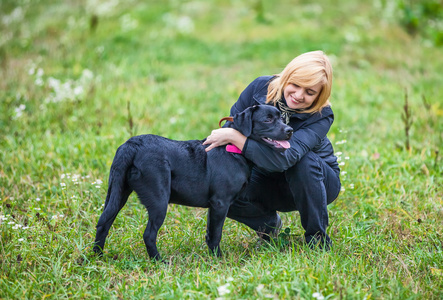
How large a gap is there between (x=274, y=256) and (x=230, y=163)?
2.51ft

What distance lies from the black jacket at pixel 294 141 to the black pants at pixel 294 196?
0.11 metres

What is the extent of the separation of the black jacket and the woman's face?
0.09m

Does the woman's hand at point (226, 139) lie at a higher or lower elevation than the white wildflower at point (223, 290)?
higher

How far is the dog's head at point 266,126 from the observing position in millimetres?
3023

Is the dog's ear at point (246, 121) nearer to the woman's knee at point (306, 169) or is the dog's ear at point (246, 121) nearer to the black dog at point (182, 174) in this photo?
the black dog at point (182, 174)

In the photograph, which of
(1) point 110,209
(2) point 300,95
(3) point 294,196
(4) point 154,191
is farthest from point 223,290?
(2) point 300,95

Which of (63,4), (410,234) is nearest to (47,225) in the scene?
(410,234)

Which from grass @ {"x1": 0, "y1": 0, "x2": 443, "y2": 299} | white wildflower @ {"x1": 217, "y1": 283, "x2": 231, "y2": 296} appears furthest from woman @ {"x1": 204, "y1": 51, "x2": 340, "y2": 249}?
white wildflower @ {"x1": 217, "y1": 283, "x2": 231, "y2": 296}

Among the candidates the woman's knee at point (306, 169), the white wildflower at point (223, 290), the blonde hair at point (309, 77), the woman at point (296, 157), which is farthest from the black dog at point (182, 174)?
the white wildflower at point (223, 290)

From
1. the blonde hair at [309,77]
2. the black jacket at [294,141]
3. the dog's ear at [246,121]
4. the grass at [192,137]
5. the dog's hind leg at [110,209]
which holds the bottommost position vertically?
the grass at [192,137]

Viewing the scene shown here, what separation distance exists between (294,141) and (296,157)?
0.46 feet

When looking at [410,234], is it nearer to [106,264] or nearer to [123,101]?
[106,264]

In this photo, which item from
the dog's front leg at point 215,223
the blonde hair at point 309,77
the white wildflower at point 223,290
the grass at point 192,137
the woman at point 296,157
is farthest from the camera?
the blonde hair at point 309,77

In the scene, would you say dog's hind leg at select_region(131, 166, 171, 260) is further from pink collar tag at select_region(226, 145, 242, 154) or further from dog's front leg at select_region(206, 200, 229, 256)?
pink collar tag at select_region(226, 145, 242, 154)
